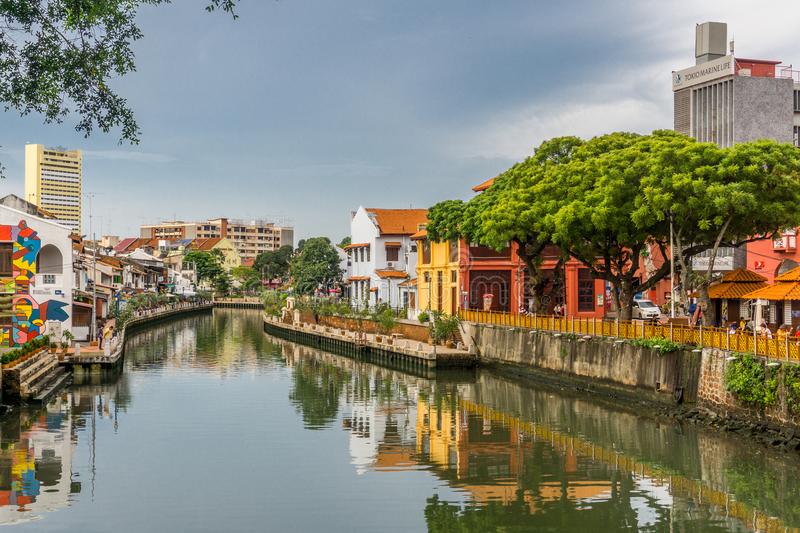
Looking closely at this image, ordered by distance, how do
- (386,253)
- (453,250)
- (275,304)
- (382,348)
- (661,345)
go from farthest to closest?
(275,304) < (386,253) < (453,250) < (382,348) < (661,345)

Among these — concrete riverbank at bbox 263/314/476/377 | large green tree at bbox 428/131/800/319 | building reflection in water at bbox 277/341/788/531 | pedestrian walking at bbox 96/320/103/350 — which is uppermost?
large green tree at bbox 428/131/800/319

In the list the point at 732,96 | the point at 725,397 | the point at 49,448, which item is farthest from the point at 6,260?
the point at 732,96

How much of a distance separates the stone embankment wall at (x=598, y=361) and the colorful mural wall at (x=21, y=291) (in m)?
25.9

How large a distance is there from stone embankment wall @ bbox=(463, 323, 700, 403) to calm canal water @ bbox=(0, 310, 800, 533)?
4.90 feet

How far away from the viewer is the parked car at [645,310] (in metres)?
56.2

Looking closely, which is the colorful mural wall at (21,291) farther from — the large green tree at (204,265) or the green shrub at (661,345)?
the large green tree at (204,265)

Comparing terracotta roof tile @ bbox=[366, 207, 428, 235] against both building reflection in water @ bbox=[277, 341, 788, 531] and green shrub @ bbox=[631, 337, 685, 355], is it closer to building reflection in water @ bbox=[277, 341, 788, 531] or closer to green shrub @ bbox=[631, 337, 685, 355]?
building reflection in water @ bbox=[277, 341, 788, 531]

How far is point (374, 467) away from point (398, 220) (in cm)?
6082

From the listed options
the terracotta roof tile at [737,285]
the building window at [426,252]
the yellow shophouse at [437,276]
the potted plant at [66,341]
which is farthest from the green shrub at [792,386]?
the building window at [426,252]

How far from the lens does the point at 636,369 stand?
116ft

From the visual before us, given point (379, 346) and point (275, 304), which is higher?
point (275, 304)

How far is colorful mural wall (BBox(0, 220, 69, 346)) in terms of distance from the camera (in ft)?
171

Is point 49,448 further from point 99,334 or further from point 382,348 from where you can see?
point 382,348

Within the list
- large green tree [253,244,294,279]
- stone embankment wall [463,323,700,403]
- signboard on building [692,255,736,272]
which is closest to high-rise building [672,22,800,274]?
signboard on building [692,255,736,272]
